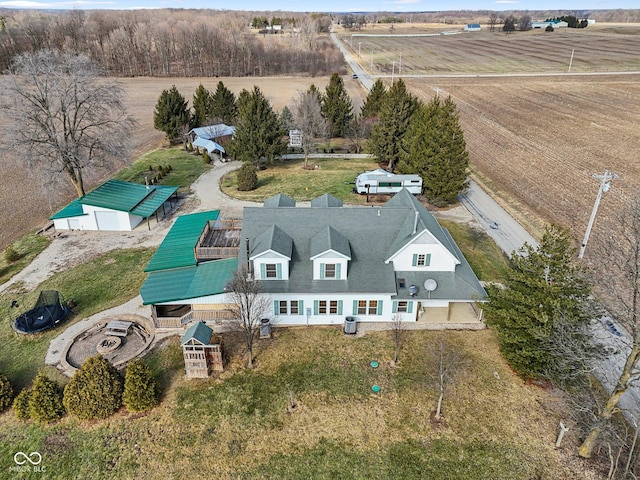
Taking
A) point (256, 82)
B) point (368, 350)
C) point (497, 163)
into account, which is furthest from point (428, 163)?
point (256, 82)

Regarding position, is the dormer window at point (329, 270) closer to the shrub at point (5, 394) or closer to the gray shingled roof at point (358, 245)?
the gray shingled roof at point (358, 245)

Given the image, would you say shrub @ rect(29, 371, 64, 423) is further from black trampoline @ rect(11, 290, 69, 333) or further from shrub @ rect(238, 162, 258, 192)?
shrub @ rect(238, 162, 258, 192)

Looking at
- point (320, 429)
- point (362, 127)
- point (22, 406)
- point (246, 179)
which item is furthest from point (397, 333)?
point (362, 127)

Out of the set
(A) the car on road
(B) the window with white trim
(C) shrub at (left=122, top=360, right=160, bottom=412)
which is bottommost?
(A) the car on road

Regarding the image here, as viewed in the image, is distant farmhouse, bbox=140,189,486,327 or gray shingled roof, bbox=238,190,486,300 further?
gray shingled roof, bbox=238,190,486,300

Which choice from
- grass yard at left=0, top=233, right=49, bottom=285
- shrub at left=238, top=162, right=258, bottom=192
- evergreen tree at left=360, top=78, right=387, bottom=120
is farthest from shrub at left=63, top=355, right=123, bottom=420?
evergreen tree at left=360, top=78, right=387, bottom=120

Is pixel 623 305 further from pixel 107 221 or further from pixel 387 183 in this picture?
pixel 107 221

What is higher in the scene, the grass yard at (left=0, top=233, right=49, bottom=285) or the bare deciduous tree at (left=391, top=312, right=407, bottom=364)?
the bare deciduous tree at (left=391, top=312, right=407, bottom=364)

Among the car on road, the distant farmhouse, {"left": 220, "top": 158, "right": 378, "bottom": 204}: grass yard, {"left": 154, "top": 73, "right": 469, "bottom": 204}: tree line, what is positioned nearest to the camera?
the car on road
